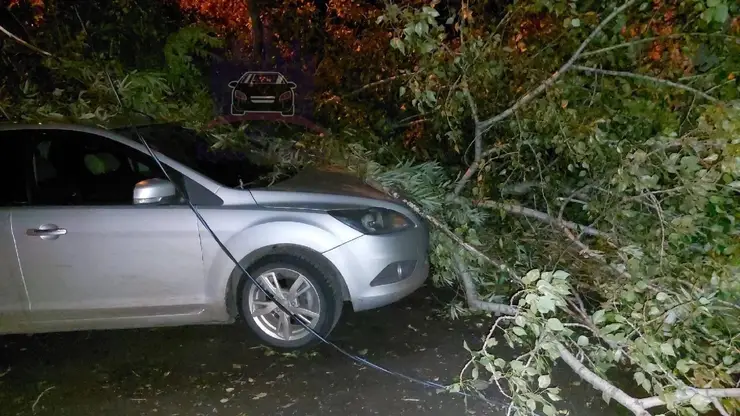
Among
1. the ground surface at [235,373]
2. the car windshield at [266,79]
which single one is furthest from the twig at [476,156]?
the car windshield at [266,79]

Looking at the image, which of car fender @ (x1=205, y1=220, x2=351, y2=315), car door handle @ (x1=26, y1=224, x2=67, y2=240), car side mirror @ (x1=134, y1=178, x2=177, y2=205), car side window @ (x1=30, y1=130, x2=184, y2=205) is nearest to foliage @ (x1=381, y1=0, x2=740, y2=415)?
car fender @ (x1=205, y1=220, x2=351, y2=315)

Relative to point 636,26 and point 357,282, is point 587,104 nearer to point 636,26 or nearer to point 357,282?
point 636,26

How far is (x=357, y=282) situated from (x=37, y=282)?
6.78 feet

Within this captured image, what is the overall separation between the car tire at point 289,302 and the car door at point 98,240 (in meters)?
0.34

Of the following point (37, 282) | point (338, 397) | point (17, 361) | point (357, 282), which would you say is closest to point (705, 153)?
point (357, 282)

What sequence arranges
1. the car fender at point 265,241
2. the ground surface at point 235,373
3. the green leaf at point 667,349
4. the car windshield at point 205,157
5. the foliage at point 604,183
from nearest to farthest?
the green leaf at point 667,349 < the foliage at point 604,183 < the ground surface at point 235,373 < the car fender at point 265,241 < the car windshield at point 205,157

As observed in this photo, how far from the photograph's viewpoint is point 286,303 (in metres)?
4.01

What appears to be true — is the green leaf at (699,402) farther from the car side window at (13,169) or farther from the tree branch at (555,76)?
the car side window at (13,169)

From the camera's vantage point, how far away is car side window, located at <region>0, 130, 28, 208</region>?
383 cm

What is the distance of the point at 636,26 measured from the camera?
4703 mm

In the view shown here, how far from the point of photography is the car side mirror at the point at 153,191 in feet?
12.1

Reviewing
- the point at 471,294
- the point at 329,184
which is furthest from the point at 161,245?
the point at 471,294

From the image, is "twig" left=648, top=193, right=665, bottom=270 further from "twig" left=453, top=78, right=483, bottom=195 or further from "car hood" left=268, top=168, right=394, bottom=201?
"car hood" left=268, top=168, right=394, bottom=201

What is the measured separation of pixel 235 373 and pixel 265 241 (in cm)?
86
